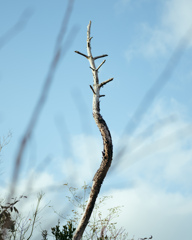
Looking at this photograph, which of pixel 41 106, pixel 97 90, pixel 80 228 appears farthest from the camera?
pixel 97 90

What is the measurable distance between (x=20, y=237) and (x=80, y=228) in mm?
1986

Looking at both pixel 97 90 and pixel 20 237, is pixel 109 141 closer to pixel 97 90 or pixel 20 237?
pixel 97 90

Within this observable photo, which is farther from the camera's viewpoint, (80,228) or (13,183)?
(80,228)

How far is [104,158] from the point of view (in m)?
5.09

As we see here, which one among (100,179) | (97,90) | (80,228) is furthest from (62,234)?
(97,90)

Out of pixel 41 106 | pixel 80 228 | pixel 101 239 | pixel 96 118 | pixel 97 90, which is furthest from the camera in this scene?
pixel 101 239

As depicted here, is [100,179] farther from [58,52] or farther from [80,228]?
[58,52]

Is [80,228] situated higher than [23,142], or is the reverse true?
[80,228]

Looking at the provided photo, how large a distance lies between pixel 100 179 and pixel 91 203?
1.38 feet

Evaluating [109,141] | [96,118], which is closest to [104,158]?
[109,141]

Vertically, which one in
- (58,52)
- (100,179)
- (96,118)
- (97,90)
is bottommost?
(58,52)

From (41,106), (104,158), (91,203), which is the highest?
(104,158)

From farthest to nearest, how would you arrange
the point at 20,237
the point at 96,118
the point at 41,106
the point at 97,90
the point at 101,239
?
the point at 101,239, the point at 20,237, the point at 97,90, the point at 96,118, the point at 41,106

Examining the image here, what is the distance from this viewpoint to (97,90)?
5770 millimetres
